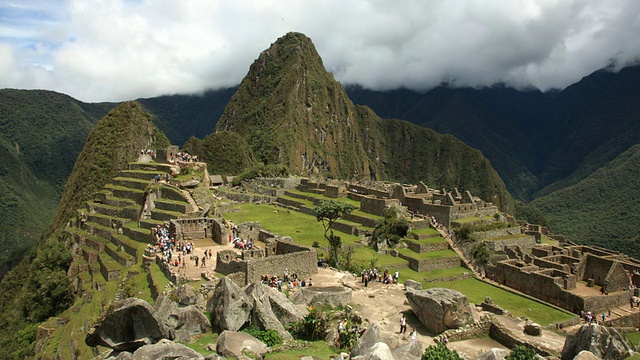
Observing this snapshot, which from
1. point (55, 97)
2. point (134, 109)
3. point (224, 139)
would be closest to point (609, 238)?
point (224, 139)

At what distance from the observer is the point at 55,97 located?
191m

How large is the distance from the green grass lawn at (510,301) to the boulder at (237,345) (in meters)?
23.1

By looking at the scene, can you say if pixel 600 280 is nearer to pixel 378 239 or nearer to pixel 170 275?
pixel 378 239

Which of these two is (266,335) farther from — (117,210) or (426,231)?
(426,231)

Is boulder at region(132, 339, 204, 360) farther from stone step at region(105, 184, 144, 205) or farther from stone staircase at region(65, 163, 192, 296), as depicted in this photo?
stone step at region(105, 184, 144, 205)

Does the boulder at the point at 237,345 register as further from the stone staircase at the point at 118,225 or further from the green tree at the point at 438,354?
the stone staircase at the point at 118,225

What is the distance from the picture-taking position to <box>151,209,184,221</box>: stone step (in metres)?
36.6

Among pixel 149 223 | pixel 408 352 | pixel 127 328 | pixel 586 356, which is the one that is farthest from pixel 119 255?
pixel 586 356

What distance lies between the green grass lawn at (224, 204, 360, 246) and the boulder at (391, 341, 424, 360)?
2575 centimetres

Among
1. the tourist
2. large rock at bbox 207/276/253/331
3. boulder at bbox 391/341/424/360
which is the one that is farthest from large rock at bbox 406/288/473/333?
large rock at bbox 207/276/253/331

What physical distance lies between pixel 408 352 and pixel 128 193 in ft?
129

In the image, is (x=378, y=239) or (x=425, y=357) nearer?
(x=425, y=357)

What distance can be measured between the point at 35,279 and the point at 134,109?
5992 centimetres

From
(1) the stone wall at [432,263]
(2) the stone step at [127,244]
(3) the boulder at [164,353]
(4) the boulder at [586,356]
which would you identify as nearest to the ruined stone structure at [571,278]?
(1) the stone wall at [432,263]
